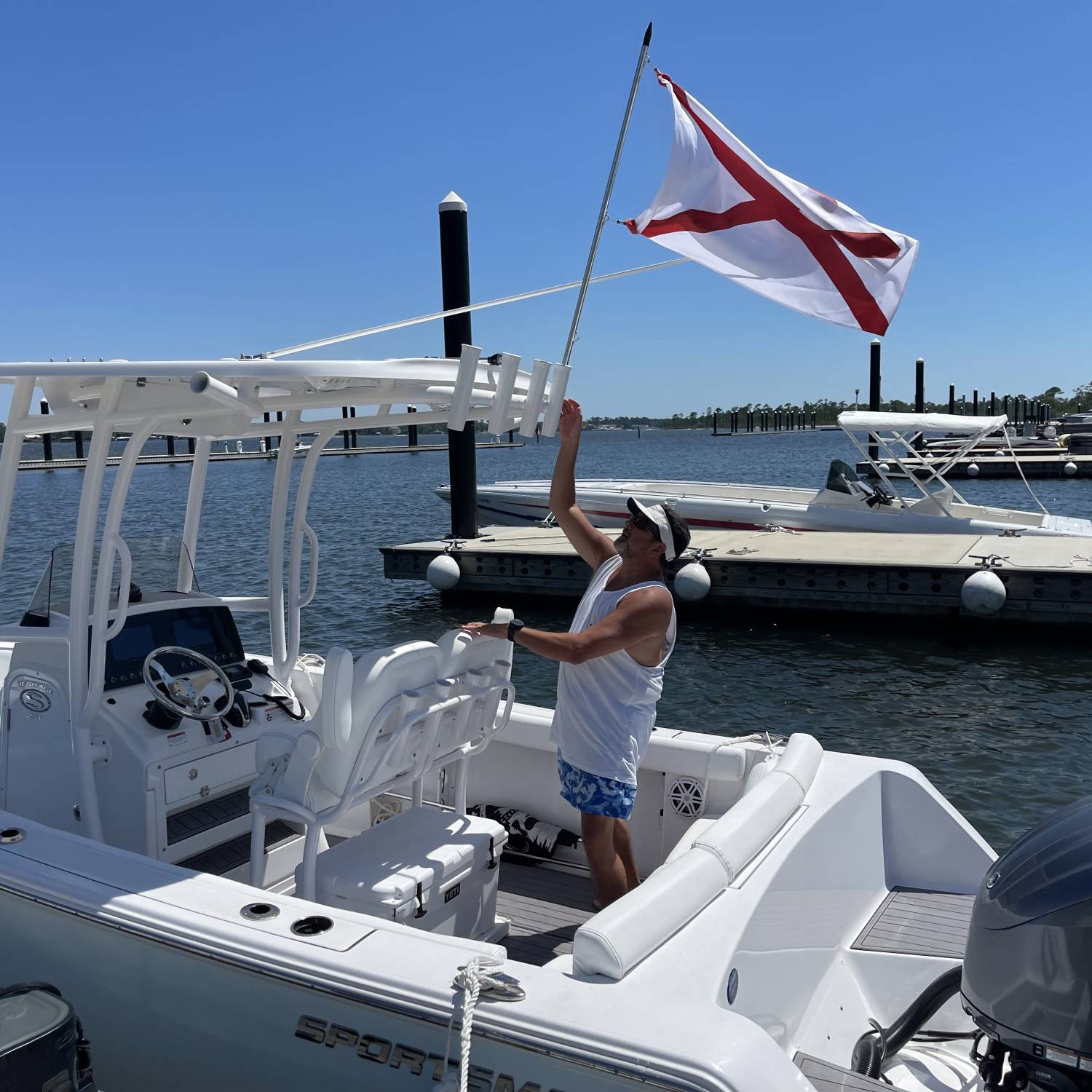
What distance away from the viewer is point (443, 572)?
46.9 ft

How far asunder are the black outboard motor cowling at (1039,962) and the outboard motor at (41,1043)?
2301 mm

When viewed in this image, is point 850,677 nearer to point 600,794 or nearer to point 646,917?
point 600,794

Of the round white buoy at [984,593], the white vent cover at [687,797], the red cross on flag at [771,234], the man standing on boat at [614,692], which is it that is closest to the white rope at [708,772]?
the white vent cover at [687,797]

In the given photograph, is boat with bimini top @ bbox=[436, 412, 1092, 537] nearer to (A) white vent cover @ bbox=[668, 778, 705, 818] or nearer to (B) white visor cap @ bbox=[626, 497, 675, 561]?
(A) white vent cover @ bbox=[668, 778, 705, 818]

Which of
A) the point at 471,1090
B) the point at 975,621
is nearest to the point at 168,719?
the point at 471,1090

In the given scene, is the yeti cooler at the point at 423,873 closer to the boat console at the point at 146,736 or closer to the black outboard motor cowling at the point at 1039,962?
the boat console at the point at 146,736

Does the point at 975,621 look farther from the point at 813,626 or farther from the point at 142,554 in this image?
the point at 142,554

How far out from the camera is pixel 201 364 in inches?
118

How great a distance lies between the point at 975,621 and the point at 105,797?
1169cm

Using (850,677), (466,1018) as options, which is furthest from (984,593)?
(466,1018)

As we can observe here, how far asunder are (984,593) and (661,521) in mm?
9946

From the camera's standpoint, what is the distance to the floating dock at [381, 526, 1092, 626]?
482 inches

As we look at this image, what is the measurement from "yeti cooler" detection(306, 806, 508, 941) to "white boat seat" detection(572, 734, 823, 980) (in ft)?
2.04

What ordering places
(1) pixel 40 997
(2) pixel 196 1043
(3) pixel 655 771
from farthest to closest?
(3) pixel 655 771 → (2) pixel 196 1043 → (1) pixel 40 997
